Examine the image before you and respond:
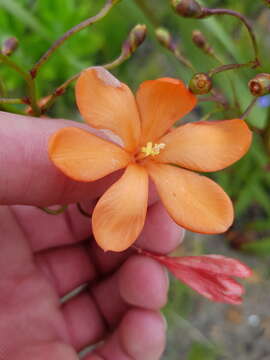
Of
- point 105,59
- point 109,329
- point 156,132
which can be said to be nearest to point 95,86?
point 156,132

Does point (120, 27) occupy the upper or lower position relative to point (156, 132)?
lower

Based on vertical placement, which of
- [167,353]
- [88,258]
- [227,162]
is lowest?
[167,353]

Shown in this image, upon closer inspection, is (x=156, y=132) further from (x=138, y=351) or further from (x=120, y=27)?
(x=120, y=27)

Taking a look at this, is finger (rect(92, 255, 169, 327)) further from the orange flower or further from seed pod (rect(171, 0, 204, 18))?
seed pod (rect(171, 0, 204, 18))

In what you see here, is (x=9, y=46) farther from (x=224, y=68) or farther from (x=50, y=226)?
(x=50, y=226)

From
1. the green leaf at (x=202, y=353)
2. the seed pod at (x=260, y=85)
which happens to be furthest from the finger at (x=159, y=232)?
the green leaf at (x=202, y=353)

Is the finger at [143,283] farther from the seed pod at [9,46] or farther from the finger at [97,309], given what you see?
the seed pod at [9,46]

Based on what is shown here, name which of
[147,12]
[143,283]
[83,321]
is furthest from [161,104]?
[83,321]
